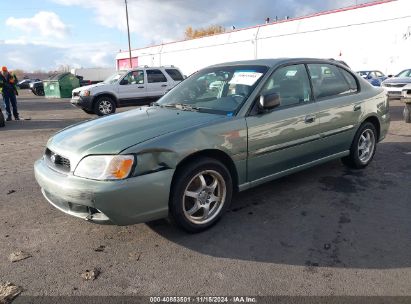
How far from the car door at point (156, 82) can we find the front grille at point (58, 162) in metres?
10.1

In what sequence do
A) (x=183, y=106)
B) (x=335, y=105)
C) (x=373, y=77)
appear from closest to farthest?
(x=183, y=106) → (x=335, y=105) → (x=373, y=77)

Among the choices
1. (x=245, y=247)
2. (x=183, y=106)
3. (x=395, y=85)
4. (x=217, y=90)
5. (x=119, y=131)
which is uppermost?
(x=217, y=90)

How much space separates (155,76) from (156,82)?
0.77 ft

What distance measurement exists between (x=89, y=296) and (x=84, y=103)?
11125mm

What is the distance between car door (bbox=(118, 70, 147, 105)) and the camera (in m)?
13.3

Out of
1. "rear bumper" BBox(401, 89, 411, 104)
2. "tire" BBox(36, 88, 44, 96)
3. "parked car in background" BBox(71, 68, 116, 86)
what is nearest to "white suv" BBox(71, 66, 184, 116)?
"rear bumper" BBox(401, 89, 411, 104)

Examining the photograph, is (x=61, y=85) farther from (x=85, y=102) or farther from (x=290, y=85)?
(x=290, y=85)

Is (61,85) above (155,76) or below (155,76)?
below

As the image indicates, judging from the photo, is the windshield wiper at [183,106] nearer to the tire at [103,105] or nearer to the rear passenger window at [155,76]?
the tire at [103,105]

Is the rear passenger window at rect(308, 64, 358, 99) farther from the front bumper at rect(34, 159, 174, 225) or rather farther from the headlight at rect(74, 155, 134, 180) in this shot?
the headlight at rect(74, 155, 134, 180)

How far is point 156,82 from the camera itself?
541 inches

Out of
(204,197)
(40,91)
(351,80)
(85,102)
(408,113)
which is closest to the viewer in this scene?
(204,197)

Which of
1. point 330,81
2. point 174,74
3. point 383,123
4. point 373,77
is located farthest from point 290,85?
point 373,77

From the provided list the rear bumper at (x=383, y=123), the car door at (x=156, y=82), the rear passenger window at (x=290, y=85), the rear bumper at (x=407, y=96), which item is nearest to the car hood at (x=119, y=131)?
the rear passenger window at (x=290, y=85)
